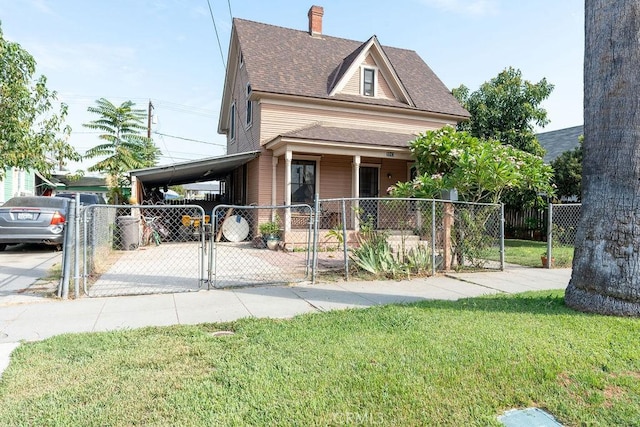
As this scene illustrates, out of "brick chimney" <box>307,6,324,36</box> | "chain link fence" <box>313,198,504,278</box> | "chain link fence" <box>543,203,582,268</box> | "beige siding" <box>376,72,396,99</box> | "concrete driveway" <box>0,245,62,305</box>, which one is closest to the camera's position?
"concrete driveway" <box>0,245,62,305</box>

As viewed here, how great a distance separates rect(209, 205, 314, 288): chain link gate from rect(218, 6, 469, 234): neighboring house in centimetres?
82

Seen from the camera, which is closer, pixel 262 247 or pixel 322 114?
pixel 262 247

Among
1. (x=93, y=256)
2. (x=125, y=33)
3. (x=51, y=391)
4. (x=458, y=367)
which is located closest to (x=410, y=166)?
(x=125, y=33)

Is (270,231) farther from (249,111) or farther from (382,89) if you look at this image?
(382,89)

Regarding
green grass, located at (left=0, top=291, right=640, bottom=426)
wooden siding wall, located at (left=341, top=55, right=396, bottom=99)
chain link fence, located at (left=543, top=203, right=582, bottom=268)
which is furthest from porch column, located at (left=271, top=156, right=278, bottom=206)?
green grass, located at (left=0, top=291, right=640, bottom=426)

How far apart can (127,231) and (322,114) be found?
8022mm

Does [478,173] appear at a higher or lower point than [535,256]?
higher

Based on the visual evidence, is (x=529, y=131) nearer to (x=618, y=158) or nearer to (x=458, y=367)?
(x=618, y=158)

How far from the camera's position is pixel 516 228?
61.4ft

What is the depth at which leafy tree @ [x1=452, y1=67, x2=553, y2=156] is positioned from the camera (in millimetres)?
18562

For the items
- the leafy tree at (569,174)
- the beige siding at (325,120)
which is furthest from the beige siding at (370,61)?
the leafy tree at (569,174)

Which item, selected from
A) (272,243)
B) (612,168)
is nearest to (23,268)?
(272,243)

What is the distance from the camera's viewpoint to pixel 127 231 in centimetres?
1214

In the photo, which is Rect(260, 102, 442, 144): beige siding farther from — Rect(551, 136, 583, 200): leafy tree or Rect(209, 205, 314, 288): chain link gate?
Rect(551, 136, 583, 200): leafy tree
